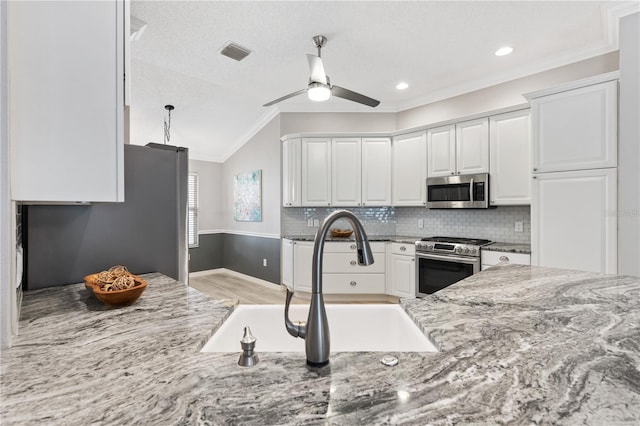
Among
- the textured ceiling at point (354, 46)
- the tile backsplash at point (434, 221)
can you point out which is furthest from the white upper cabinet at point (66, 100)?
the tile backsplash at point (434, 221)

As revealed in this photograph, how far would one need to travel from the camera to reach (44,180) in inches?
32.7

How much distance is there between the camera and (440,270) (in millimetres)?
3451

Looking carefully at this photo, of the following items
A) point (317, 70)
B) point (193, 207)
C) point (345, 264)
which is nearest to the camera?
point (317, 70)

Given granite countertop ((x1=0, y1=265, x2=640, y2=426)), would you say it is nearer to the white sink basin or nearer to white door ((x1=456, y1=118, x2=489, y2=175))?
the white sink basin

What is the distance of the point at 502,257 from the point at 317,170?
8.19 ft

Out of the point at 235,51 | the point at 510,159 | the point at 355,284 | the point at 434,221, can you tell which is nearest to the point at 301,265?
the point at 355,284

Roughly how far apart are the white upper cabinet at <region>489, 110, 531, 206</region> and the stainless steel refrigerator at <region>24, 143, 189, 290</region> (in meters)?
3.12

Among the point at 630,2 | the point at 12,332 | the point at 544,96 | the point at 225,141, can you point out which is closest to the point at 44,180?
the point at 12,332

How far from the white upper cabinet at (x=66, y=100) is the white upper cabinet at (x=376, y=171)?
3.60m

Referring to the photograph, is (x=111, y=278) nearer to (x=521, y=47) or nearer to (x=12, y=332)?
(x=12, y=332)

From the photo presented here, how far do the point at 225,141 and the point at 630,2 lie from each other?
5.41m

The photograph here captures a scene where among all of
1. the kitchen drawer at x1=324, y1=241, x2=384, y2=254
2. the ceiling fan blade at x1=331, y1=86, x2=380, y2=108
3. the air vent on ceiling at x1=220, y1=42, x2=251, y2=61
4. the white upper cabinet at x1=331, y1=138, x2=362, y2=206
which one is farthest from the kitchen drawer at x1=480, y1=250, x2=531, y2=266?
the air vent on ceiling at x1=220, y1=42, x2=251, y2=61

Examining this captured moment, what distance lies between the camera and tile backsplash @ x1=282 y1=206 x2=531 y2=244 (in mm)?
3547

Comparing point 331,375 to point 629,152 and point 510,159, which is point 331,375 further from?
point 510,159
